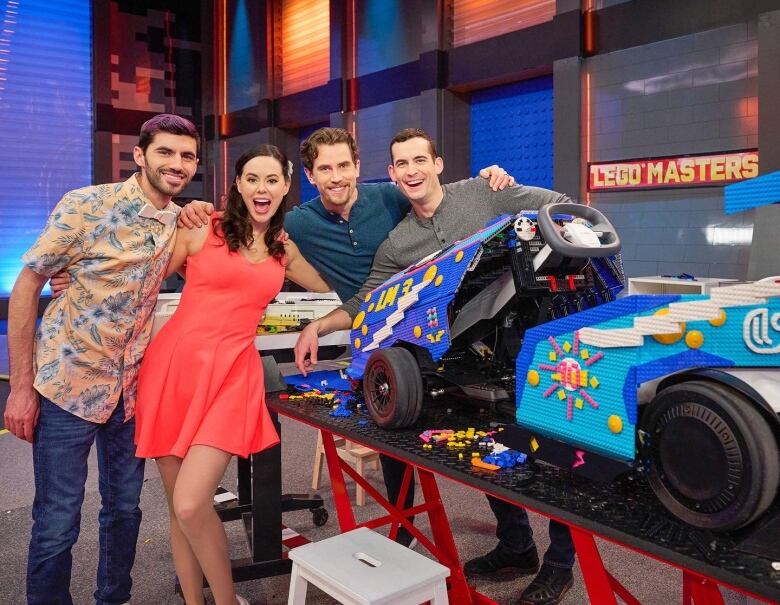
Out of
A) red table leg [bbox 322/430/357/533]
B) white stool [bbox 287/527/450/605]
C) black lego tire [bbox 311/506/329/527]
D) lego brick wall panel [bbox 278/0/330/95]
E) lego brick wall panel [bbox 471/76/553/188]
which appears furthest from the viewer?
lego brick wall panel [bbox 278/0/330/95]

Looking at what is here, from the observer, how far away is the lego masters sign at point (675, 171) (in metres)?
5.34

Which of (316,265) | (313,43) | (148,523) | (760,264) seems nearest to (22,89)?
(313,43)

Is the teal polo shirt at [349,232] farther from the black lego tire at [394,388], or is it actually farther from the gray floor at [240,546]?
the gray floor at [240,546]

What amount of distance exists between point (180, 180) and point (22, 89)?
9038 mm

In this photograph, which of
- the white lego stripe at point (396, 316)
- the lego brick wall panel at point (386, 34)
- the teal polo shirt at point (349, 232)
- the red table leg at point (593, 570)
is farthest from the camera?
the lego brick wall panel at point (386, 34)

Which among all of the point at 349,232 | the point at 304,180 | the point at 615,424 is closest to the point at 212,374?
the point at 349,232

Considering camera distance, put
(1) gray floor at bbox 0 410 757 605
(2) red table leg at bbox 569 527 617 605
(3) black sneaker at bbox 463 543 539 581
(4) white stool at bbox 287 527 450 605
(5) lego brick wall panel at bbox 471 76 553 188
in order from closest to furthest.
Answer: (2) red table leg at bbox 569 527 617 605 < (4) white stool at bbox 287 527 450 605 < (1) gray floor at bbox 0 410 757 605 < (3) black sneaker at bbox 463 543 539 581 < (5) lego brick wall panel at bbox 471 76 553 188

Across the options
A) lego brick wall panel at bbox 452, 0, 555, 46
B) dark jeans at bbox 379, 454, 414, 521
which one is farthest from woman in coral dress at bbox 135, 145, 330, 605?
lego brick wall panel at bbox 452, 0, 555, 46

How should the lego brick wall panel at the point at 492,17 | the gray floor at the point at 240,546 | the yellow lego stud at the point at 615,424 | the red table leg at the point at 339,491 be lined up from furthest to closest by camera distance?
the lego brick wall panel at the point at 492,17, the gray floor at the point at 240,546, the red table leg at the point at 339,491, the yellow lego stud at the point at 615,424

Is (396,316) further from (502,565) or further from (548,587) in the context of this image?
(502,565)

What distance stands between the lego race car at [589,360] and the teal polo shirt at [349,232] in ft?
1.61

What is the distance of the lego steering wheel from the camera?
1.65 meters

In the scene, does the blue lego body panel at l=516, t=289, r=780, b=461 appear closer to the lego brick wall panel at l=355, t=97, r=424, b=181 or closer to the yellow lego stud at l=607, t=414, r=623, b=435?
the yellow lego stud at l=607, t=414, r=623, b=435

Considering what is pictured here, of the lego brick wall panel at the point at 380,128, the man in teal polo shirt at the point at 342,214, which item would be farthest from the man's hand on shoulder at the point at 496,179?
the lego brick wall panel at the point at 380,128
